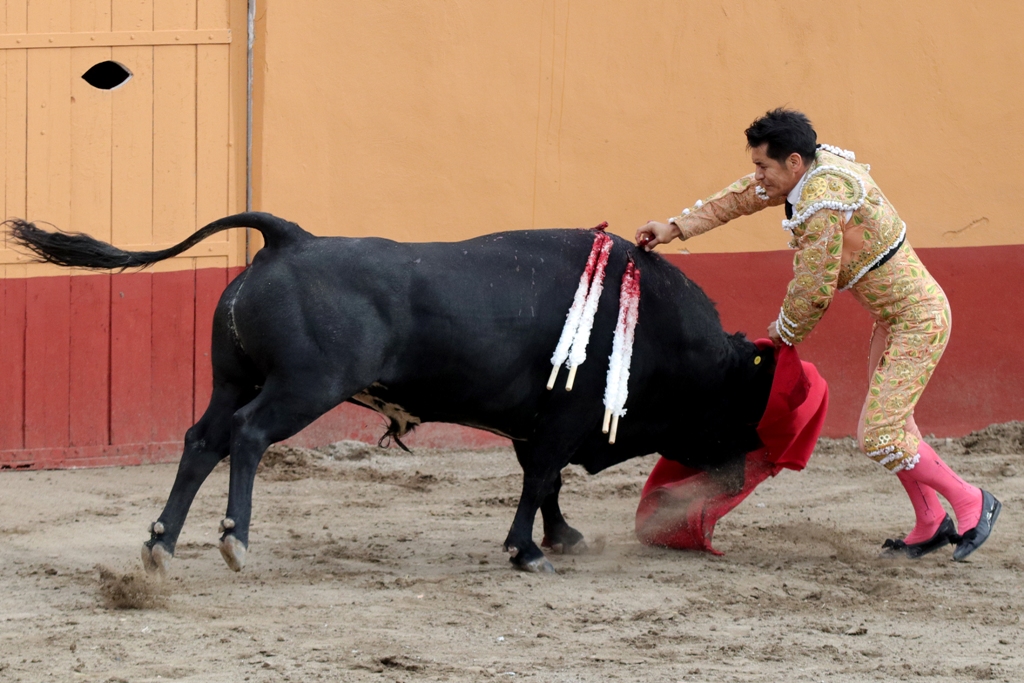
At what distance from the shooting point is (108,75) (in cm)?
680

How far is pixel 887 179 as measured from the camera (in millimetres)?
7246

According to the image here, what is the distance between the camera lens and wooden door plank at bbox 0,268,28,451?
674 centimetres

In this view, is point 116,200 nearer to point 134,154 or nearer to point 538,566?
point 134,154

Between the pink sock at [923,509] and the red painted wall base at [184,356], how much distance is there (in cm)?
211

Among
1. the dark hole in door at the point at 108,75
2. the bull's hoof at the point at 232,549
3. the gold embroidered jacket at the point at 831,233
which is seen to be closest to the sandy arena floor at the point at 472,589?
the bull's hoof at the point at 232,549

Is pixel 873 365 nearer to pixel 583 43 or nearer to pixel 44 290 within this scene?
pixel 583 43

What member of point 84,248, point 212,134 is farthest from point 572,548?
point 212,134

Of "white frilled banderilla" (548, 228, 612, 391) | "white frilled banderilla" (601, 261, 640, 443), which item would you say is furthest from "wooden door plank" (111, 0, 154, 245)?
"white frilled banderilla" (601, 261, 640, 443)

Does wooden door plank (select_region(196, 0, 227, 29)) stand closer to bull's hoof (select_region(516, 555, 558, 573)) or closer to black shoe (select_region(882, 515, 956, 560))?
bull's hoof (select_region(516, 555, 558, 573))

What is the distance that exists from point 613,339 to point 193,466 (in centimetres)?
165

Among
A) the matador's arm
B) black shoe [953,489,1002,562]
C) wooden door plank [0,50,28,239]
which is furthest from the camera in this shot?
wooden door plank [0,50,28,239]

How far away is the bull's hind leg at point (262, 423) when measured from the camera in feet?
14.4

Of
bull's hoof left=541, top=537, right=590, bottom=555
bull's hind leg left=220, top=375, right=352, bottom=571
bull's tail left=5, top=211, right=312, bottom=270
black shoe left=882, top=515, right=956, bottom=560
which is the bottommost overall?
bull's hoof left=541, top=537, right=590, bottom=555

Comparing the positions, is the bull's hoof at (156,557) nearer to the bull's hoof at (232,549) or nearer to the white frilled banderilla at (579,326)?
the bull's hoof at (232,549)
